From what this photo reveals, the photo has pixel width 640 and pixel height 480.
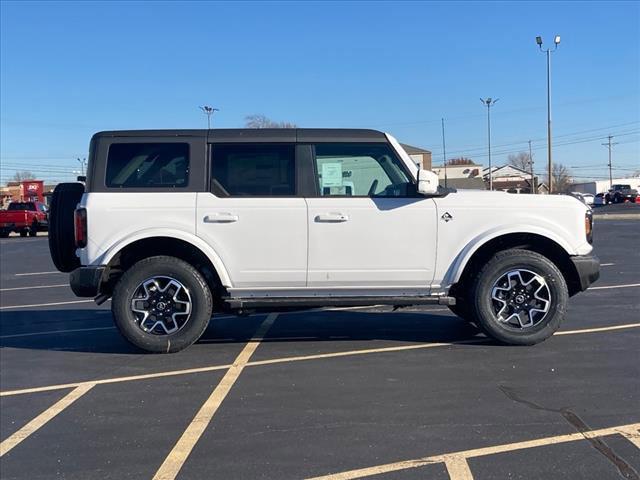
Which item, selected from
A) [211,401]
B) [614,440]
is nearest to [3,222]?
[211,401]

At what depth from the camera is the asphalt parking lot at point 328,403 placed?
3.64 metres

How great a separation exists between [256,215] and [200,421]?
7.24ft

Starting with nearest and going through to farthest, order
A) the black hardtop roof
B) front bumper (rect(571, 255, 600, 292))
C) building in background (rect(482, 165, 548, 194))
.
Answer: front bumper (rect(571, 255, 600, 292)), the black hardtop roof, building in background (rect(482, 165, 548, 194))

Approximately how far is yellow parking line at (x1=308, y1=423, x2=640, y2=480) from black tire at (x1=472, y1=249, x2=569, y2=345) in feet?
6.53

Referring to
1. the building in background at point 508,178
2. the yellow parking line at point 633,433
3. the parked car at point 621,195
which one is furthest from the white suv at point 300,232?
the building in background at point 508,178

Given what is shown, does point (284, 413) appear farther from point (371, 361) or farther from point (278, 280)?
point (278, 280)

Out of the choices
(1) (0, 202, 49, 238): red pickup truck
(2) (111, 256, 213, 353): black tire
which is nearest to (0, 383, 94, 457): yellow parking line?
(2) (111, 256, 213, 353): black tire

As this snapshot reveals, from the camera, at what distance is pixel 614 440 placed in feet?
12.5

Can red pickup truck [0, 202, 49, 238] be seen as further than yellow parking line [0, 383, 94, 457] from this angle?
Yes

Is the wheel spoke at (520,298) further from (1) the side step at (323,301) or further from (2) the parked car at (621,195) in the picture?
(2) the parked car at (621,195)

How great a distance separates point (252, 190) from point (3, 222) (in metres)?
31.6

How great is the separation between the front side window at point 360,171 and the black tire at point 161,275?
146 cm

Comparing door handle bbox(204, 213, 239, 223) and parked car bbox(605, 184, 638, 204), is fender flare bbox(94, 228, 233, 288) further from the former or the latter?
parked car bbox(605, 184, 638, 204)

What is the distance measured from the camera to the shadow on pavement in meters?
6.70
